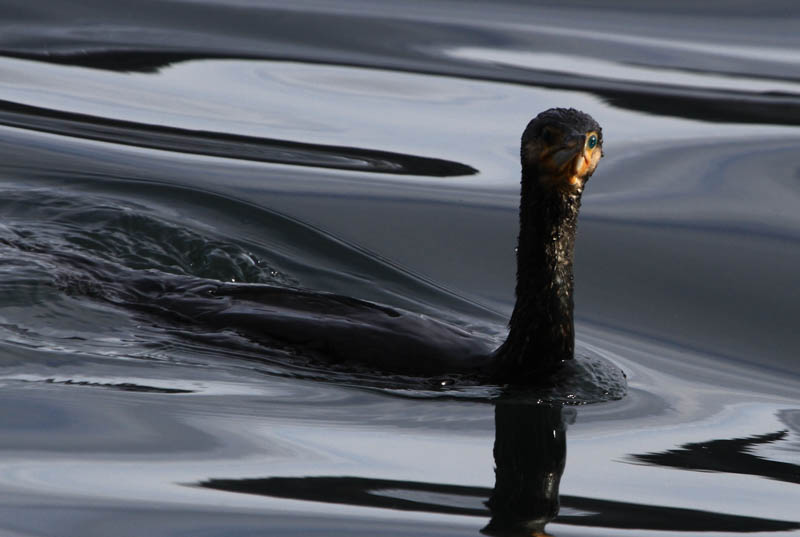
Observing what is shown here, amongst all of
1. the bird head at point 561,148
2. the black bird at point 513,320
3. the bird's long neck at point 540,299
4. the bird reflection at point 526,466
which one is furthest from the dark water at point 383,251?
the bird head at point 561,148

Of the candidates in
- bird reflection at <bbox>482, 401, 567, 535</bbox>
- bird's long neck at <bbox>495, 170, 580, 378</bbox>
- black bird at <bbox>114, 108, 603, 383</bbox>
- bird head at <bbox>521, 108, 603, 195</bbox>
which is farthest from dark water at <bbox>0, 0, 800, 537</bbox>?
bird head at <bbox>521, 108, 603, 195</bbox>

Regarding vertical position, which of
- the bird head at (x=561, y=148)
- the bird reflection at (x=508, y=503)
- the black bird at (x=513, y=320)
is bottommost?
the bird reflection at (x=508, y=503)

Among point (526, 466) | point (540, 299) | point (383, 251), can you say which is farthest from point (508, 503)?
point (383, 251)

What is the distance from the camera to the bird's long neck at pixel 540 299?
575 cm

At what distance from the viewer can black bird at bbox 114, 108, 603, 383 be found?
553 cm

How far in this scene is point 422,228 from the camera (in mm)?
8469

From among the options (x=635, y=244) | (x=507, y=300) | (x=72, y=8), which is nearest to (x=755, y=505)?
(x=507, y=300)

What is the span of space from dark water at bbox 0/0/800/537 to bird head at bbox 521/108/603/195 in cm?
94

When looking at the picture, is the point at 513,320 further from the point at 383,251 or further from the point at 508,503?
the point at 383,251

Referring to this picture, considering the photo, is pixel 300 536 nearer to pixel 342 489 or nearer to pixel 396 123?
pixel 342 489

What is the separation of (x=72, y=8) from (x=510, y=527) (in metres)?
9.64

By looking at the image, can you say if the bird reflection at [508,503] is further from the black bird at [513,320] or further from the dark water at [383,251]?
the black bird at [513,320]

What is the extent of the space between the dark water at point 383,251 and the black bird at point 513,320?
0.48ft

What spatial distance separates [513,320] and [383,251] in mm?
2387
